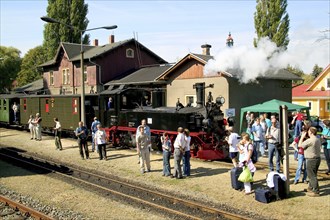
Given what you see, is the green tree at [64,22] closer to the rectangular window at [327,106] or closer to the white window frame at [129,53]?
the white window frame at [129,53]

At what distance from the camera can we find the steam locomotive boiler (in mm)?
13852


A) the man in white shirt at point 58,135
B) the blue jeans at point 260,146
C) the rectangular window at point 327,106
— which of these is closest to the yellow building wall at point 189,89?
the blue jeans at point 260,146

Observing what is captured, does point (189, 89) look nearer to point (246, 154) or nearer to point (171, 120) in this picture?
point (171, 120)

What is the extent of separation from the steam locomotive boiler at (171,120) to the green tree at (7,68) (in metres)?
37.1

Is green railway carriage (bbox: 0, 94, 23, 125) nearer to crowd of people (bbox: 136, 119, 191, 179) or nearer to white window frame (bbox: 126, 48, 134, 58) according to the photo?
white window frame (bbox: 126, 48, 134, 58)

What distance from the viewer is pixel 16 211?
348 inches

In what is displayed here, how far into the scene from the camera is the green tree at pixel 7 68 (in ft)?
162

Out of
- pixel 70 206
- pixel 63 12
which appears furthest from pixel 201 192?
pixel 63 12

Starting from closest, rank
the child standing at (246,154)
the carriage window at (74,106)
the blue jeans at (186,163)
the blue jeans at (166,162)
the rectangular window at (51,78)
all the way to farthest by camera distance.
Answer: the child standing at (246,154), the blue jeans at (186,163), the blue jeans at (166,162), the carriage window at (74,106), the rectangular window at (51,78)

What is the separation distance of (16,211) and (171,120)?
7382 mm

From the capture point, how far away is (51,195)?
9.92 metres

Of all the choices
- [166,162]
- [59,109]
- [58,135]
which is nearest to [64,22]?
[59,109]

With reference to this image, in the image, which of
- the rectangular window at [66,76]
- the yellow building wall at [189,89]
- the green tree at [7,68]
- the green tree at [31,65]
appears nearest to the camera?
the yellow building wall at [189,89]

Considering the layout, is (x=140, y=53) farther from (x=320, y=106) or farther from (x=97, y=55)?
(x=320, y=106)
